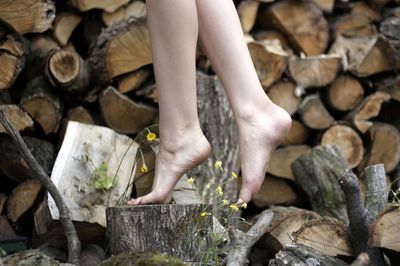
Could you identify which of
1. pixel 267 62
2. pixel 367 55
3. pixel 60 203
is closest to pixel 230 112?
pixel 267 62

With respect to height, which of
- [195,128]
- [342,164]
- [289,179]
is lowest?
[289,179]

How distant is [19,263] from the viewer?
1.43 meters

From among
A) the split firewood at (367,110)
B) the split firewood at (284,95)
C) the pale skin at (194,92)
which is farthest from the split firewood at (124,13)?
the split firewood at (367,110)

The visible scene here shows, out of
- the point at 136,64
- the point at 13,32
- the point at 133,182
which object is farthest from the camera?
the point at 136,64

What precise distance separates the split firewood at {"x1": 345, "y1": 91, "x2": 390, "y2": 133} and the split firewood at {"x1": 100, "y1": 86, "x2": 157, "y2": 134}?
844 mm

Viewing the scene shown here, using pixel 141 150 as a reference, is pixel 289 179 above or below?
below

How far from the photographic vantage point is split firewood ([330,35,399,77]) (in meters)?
2.73

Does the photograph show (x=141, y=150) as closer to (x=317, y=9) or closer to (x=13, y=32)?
(x=13, y=32)

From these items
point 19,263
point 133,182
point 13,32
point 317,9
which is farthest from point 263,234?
point 317,9

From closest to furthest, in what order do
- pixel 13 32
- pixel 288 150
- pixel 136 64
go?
1. pixel 13 32
2. pixel 136 64
3. pixel 288 150

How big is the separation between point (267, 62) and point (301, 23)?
11.5 inches

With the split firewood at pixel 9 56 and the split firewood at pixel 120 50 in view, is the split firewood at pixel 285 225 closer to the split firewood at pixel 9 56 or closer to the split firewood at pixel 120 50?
the split firewood at pixel 120 50

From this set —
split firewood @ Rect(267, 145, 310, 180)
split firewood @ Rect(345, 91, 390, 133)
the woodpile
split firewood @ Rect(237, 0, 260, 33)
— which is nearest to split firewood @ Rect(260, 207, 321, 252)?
the woodpile

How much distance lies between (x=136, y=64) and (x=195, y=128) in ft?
2.29
